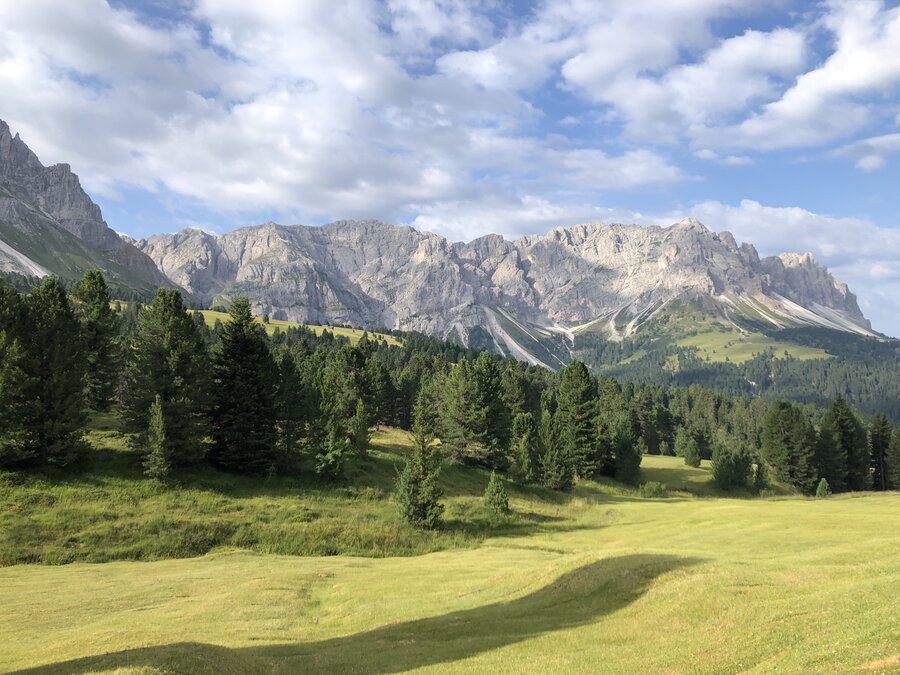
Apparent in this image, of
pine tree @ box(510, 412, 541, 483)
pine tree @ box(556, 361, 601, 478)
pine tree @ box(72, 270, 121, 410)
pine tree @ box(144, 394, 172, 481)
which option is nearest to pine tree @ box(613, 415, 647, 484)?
pine tree @ box(556, 361, 601, 478)

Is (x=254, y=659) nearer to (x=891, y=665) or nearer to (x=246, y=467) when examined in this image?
(x=891, y=665)

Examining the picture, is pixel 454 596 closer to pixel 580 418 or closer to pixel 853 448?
pixel 580 418

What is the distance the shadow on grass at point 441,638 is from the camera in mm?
18828

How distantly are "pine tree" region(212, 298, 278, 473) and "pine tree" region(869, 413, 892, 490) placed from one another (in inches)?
4622

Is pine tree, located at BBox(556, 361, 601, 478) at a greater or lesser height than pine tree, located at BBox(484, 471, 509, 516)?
greater

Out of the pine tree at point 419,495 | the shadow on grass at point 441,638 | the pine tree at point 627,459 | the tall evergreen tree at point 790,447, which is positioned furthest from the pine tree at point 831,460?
the shadow on grass at point 441,638

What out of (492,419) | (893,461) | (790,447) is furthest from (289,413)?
(893,461)

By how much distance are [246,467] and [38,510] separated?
19.9 meters

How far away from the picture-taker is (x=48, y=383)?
165ft

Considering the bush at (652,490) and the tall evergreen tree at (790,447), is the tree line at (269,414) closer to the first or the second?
the tall evergreen tree at (790,447)

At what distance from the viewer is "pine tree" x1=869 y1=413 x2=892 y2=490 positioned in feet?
357

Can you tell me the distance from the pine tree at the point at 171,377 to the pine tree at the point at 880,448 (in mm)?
124945

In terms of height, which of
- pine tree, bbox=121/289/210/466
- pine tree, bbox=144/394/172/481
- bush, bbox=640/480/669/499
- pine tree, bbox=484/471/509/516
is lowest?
bush, bbox=640/480/669/499

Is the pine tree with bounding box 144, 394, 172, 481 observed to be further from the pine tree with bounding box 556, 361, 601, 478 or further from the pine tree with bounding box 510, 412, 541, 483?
the pine tree with bounding box 556, 361, 601, 478
